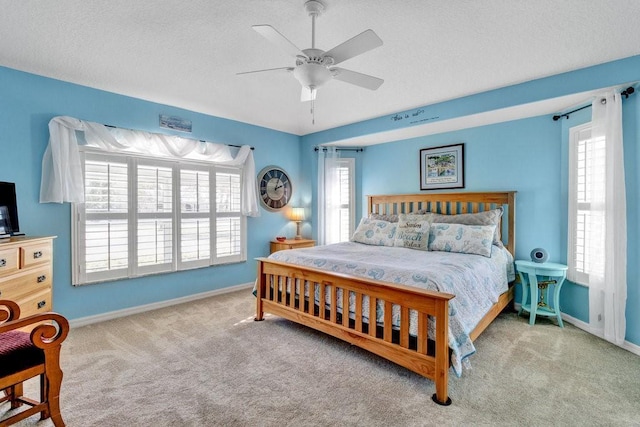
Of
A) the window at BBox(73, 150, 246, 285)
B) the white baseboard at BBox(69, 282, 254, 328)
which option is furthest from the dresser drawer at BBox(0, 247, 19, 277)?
the white baseboard at BBox(69, 282, 254, 328)

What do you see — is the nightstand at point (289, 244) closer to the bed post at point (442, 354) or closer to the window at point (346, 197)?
the window at point (346, 197)

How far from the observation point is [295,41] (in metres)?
2.38

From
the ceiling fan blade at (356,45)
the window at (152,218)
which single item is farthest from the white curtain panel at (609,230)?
the window at (152,218)

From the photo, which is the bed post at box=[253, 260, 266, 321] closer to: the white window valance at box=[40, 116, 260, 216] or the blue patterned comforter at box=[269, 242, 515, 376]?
the blue patterned comforter at box=[269, 242, 515, 376]

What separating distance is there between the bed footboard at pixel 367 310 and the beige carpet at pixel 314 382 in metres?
0.18

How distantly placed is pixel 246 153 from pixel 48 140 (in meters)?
2.25

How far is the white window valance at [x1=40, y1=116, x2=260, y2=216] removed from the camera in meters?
3.02

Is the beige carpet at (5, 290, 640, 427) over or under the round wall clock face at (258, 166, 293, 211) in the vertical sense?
under

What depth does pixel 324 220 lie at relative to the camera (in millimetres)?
5230

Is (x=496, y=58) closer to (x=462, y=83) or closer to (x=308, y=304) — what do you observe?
(x=462, y=83)

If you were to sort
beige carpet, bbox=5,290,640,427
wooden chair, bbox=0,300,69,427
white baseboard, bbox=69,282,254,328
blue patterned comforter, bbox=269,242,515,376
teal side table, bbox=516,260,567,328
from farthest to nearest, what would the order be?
white baseboard, bbox=69,282,254,328 → teal side table, bbox=516,260,567,328 → blue patterned comforter, bbox=269,242,515,376 → beige carpet, bbox=5,290,640,427 → wooden chair, bbox=0,300,69,427

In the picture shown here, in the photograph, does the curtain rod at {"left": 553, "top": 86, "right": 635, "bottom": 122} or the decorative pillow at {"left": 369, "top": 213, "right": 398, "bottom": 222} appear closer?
the curtain rod at {"left": 553, "top": 86, "right": 635, "bottom": 122}

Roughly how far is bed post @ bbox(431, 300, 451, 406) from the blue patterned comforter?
2.5 inches

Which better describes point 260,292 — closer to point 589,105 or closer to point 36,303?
point 36,303
